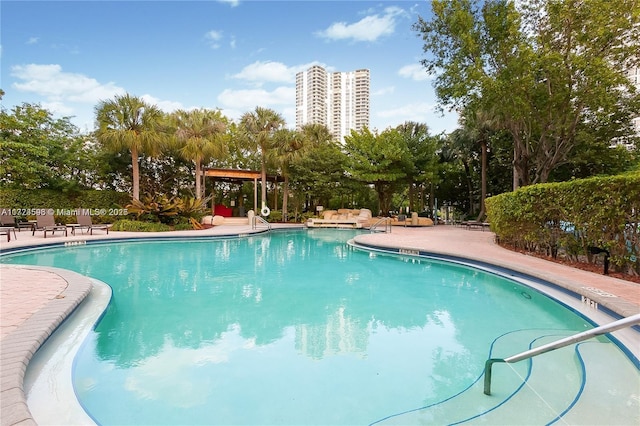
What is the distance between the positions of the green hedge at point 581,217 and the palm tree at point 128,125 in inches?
645

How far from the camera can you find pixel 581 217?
662 cm

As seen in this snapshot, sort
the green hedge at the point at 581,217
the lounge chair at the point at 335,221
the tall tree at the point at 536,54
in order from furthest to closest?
the lounge chair at the point at 335,221, the tall tree at the point at 536,54, the green hedge at the point at 581,217

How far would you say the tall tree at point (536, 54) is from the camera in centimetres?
950

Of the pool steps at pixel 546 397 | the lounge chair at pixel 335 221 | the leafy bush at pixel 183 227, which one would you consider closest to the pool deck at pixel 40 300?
the pool steps at pixel 546 397

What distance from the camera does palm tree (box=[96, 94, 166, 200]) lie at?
16031mm

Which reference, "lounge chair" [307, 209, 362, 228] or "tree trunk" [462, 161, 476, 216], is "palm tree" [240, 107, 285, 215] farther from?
"tree trunk" [462, 161, 476, 216]

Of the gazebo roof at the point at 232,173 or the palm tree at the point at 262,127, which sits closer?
the palm tree at the point at 262,127

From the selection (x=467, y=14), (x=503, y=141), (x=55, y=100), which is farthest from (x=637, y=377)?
(x=55, y=100)

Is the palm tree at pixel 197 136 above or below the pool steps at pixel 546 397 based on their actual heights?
above

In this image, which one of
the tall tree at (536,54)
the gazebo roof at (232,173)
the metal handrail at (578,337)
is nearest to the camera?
the metal handrail at (578,337)

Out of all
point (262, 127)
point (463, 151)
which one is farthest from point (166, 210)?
point (463, 151)

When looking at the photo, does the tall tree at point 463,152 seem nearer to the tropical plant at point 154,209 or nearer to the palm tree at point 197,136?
the palm tree at point 197,136

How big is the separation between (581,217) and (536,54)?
5889 millimetres

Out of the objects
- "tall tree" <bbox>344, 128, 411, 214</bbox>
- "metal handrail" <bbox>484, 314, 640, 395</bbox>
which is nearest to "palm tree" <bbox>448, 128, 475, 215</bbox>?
"tall tree" <bbox>344, 128, 411, 214</bbox>
